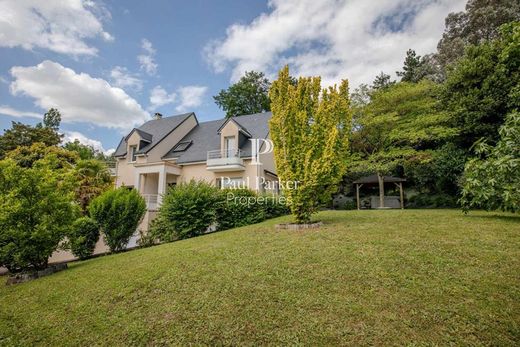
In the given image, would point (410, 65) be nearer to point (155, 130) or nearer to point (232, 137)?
point (232, 137)

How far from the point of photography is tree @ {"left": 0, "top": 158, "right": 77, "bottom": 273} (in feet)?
21.6

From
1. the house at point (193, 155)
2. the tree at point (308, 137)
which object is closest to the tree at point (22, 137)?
the house at point (193, 155)

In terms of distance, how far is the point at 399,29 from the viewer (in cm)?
1290

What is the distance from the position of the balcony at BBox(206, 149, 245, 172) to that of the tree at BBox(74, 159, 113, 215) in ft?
24.7

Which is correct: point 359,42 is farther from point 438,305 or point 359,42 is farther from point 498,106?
point 438,305

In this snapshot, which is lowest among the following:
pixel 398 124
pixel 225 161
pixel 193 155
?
pixel 225 161

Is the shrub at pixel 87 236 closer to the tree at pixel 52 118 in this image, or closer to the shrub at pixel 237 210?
the shrub at pixel 237 210

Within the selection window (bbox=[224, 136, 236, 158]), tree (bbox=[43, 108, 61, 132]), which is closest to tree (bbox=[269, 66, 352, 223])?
window (bbox=[224, 136, 236, 158])

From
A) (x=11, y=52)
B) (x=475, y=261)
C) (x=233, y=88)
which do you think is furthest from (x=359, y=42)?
(x=233, y=88)

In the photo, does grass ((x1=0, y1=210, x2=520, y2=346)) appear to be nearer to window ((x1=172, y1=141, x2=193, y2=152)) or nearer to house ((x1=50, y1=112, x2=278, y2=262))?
house ((x1=50, y1=112, x2=278, y2=262))

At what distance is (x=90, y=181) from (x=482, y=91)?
25603 mm

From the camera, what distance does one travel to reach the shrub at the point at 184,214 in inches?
422

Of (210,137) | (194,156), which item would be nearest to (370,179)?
(210,137)

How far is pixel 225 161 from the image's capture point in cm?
1609
